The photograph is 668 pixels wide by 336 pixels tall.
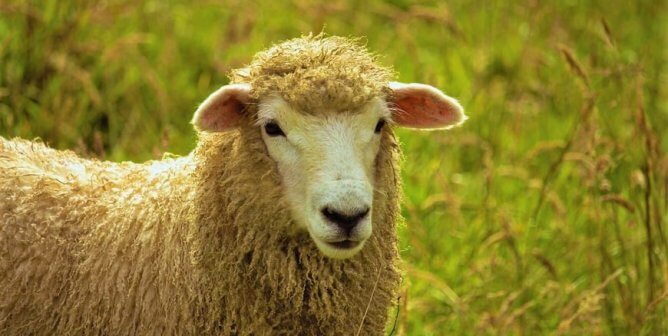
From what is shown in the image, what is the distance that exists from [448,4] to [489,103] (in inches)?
86.3

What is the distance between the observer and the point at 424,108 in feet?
13.1

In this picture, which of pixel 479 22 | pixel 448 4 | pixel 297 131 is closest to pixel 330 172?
pixel 297 131

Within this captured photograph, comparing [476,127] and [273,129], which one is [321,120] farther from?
[476,127]

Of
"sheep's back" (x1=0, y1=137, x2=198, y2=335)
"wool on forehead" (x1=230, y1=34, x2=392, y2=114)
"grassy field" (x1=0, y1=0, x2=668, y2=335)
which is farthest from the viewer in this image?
"grassy field" (x1=0, y1=0, x2=668, y2=335)

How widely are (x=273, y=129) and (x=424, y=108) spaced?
0.60 meters

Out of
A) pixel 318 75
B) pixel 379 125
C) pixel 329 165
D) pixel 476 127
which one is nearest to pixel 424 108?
pixel 379 125

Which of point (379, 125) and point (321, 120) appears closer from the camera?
point (321, 120)

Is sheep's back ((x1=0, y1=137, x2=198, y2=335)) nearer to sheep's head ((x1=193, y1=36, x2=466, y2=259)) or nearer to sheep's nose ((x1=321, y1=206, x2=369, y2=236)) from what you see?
sheep's head ((x1=193, y1=36, x2=466, y2=259))

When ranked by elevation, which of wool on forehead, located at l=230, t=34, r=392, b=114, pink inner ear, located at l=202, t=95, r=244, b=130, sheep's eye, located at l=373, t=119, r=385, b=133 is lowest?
sheep's eye, located at l=373, t=119, r=385, b=133

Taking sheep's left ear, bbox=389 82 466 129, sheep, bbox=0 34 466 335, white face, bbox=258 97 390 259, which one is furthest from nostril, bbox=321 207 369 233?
sheep's left ear, bbox=389 82 466 129

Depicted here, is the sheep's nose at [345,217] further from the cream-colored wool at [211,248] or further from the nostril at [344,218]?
the cream-colored wool at [211,248]

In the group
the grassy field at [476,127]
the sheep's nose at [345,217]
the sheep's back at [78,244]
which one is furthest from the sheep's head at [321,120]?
the grassy field at [476,127]

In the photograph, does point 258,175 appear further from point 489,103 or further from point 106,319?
point 489,103

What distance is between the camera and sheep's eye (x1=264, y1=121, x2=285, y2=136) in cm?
365
